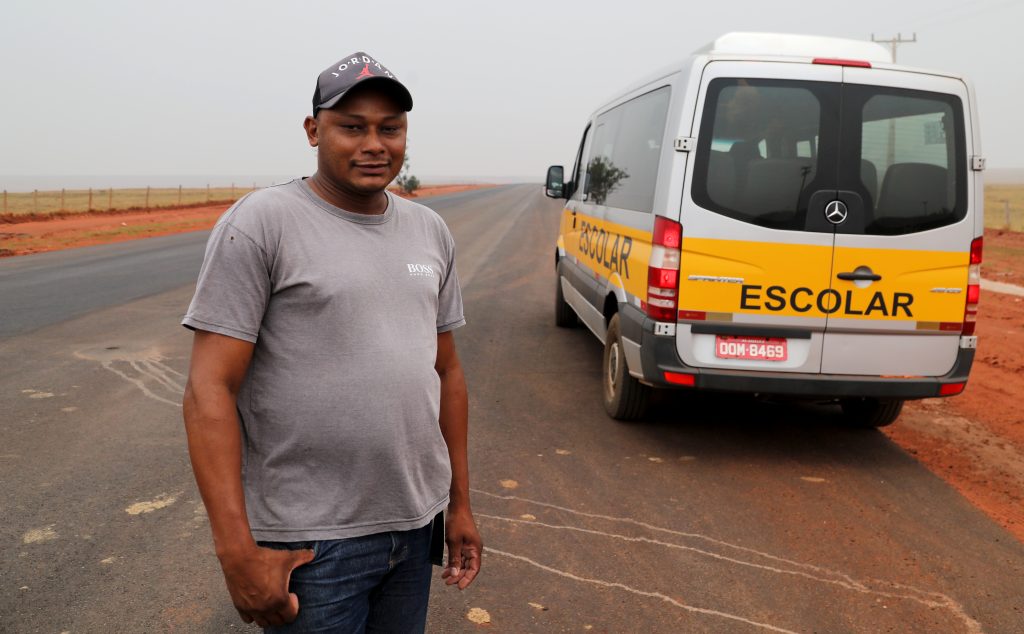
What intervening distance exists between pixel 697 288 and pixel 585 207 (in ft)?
9.72

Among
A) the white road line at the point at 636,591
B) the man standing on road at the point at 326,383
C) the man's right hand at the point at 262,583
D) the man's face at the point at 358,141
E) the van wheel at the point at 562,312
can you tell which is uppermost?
the man's face at the point at 358,141

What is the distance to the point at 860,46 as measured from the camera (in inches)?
205

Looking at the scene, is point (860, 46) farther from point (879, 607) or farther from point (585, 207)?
point (879, 607)

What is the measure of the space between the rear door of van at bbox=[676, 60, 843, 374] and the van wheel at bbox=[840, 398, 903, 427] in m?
1.22

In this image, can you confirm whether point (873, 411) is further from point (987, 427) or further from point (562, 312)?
point (562, 312)

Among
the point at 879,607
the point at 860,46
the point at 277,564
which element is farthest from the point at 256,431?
the point at 860,46

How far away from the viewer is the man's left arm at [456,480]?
83.7 inches

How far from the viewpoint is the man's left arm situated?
2.12m

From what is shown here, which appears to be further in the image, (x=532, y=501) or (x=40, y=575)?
(x=532, y=501)

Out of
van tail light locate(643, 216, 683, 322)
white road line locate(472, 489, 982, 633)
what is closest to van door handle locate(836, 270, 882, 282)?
van tail light locate(643, 216, 683, 322)

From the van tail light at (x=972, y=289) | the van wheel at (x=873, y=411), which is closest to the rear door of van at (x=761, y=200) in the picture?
the van tail light at (x=972, y=289)

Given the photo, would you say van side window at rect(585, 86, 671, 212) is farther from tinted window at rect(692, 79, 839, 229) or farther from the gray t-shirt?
the gray t-shirt

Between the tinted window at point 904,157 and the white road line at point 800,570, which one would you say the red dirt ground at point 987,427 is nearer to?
the white road line at point 800,570

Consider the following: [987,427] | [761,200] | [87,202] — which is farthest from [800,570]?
[87,202]
